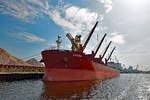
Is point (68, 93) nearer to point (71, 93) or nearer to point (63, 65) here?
point (71, 93)

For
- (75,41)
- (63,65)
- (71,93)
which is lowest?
(71,93)

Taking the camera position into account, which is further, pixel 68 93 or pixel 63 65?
pixel 63 65

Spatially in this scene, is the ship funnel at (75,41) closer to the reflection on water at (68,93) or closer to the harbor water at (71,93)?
the harbor water at (71,93)

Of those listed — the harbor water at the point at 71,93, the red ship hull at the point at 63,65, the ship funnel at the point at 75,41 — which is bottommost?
the harbor water at the point at 71,93

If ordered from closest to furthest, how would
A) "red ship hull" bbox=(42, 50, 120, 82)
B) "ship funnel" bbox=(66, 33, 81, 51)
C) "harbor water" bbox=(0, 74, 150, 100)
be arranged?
"harbor water" bbox=(0, 74, 150, 100) < "red ship hull" bbox=(42, 50, 120, 82) < "ship funnel" bbox=(66, 33, 81, 51)

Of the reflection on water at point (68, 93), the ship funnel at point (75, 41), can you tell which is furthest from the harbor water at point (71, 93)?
the ship funnel at point (75, 41)

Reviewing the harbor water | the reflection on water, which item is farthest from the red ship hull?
the reflection on water

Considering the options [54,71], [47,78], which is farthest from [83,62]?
[47,78]

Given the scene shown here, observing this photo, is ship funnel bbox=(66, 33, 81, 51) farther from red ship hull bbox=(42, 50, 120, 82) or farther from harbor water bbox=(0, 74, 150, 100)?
harbor water bbox=(0, 74, 150, 100)

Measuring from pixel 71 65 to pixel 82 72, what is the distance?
9.02ft

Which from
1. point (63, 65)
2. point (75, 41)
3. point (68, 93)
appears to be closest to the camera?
point (68, 93)

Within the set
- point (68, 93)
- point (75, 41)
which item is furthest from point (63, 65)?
point (68, 93)

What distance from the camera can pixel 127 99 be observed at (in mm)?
9008

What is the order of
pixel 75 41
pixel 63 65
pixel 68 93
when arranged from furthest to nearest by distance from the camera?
pixel 75 41
pixel 63 65
pixel 68 93
